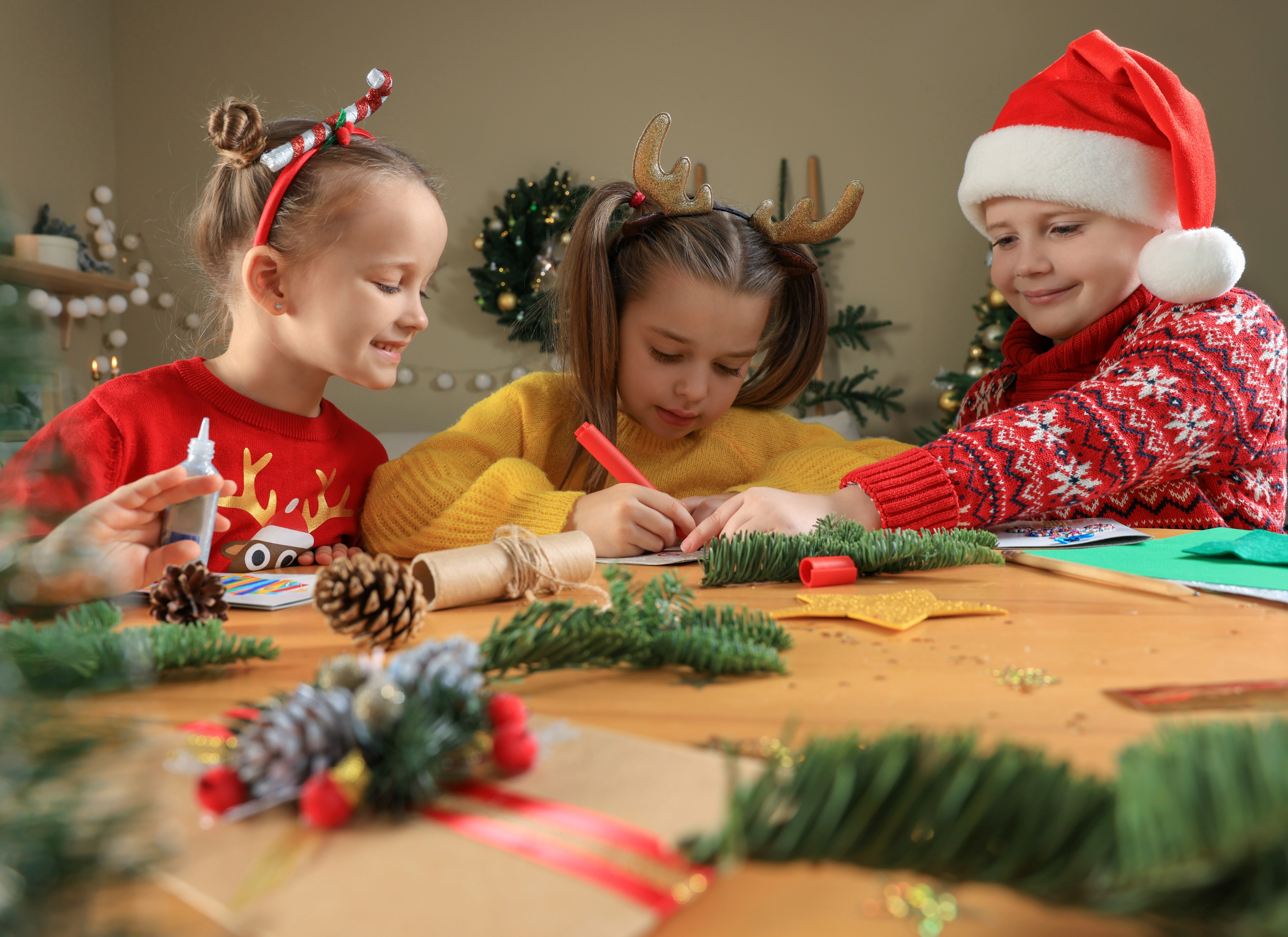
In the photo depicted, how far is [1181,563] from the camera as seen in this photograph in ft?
2.13

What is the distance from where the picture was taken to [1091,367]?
43.5 inches

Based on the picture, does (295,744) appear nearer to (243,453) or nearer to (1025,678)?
(1025,678)

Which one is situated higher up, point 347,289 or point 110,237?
point 110,237

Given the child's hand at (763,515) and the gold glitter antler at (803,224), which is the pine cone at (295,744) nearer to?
the child's hand at (763,515)

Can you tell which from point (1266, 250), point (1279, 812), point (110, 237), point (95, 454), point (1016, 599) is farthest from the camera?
point (110, 237)

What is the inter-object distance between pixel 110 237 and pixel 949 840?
12.0ft

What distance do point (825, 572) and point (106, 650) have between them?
425mm

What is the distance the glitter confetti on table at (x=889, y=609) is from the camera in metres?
0.48

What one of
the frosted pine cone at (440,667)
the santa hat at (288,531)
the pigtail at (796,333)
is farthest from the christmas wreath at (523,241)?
the frosted pine cone at (440,667)

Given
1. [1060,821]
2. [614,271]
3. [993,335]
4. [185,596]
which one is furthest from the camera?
[993,335]

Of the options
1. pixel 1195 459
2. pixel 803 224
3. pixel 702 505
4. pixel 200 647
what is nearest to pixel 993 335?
pixel 803 224

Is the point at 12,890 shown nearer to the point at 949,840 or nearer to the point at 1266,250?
the point at 949,840

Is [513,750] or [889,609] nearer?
[513,750]

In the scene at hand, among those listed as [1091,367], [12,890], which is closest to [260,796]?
[12,890]
